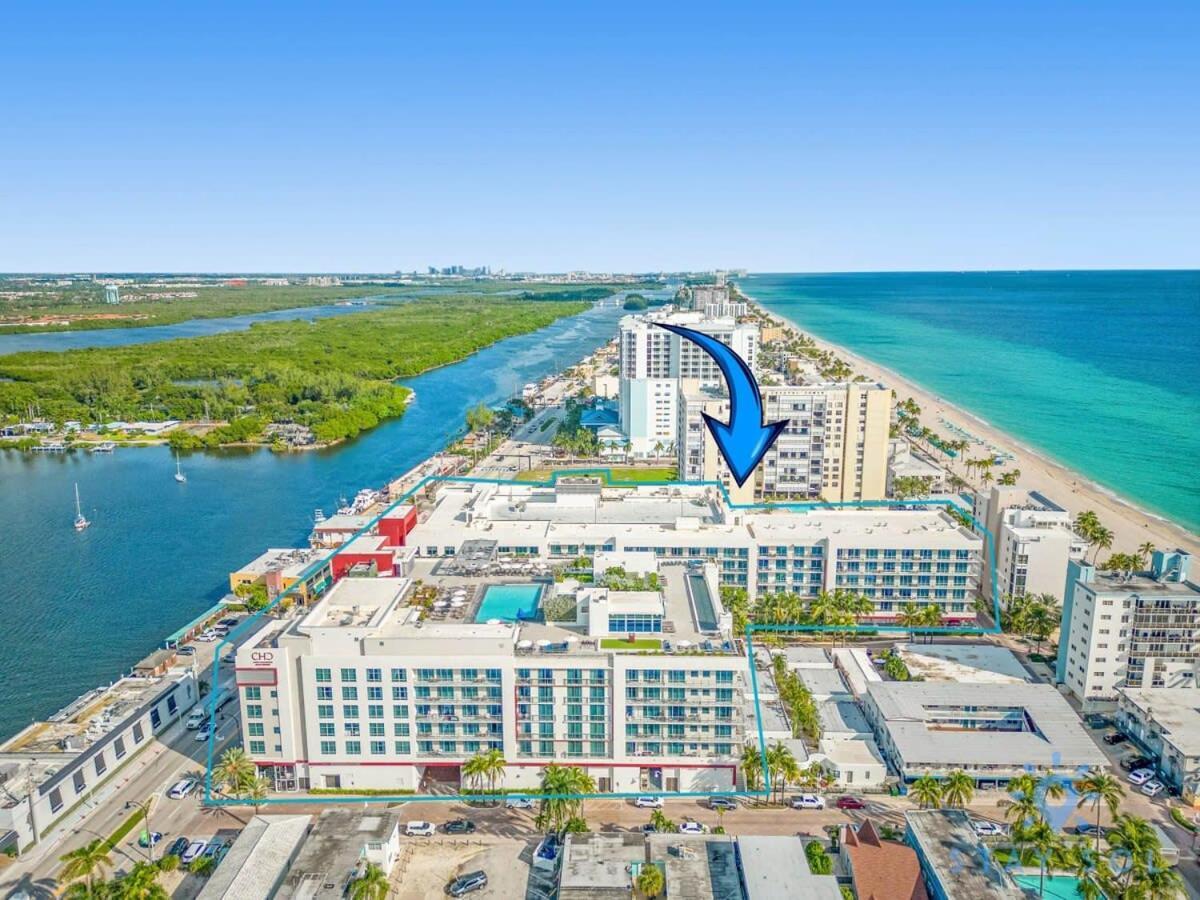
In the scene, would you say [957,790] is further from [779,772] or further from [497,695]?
[497,695]

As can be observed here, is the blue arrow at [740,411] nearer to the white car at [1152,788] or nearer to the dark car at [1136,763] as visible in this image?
the white car at [1152,788]

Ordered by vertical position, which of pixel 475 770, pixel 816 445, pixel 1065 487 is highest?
pixel 816 445

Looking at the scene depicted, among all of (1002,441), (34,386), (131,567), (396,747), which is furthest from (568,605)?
(34,386)

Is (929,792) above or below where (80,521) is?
above

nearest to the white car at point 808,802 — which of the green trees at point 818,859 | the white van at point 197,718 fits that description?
the green trees at point 818,859

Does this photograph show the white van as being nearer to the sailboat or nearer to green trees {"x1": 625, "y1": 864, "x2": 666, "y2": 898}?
green trees {"x1": 625, "y1": 864, "x2": 666, "y2": 898}

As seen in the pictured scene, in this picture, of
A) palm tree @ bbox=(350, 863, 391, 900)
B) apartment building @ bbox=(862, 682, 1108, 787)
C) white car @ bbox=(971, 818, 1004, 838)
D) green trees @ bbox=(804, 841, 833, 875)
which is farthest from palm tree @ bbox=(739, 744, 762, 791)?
palm tree @ bbox=(350, 863, 391, 900)

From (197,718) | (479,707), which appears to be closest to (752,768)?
(479,707)
